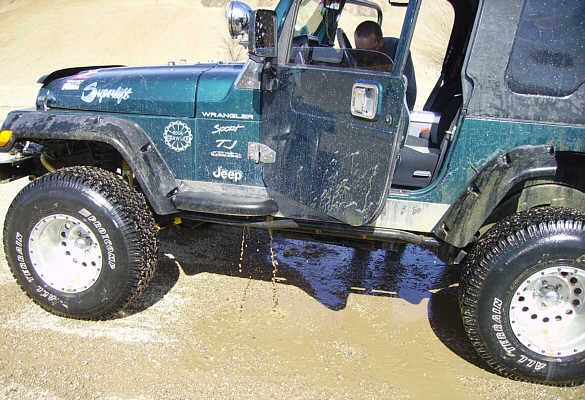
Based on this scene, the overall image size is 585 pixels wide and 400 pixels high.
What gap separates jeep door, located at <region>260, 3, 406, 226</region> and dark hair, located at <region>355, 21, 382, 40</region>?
→ 0.35 m

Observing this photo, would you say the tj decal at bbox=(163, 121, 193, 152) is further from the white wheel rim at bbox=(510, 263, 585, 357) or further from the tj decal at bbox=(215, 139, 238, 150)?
the white wheel rim at bbox=(510, 263, 585, 357)

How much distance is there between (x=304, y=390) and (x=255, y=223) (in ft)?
3.59

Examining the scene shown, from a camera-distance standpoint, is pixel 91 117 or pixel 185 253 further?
pixel 185 253

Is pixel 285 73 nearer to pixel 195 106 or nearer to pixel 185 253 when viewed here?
pixel 195 106

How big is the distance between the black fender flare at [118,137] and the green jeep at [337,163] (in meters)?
0.01

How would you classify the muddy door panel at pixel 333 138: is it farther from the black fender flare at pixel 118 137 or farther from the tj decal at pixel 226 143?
the black fender flare at pixel 118 137

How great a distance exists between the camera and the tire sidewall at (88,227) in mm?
2877

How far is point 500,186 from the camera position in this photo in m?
2.47

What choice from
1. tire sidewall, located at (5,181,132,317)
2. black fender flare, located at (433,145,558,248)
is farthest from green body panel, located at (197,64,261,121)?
black fender flare, located at (433,145,558,248)

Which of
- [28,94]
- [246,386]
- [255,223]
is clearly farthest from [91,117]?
[28,94]

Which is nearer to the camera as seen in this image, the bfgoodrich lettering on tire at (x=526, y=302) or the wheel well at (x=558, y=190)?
the bfgoodrich lettering on tire at (x=526, y=302)

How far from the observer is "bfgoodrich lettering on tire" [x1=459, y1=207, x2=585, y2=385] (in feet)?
8.20

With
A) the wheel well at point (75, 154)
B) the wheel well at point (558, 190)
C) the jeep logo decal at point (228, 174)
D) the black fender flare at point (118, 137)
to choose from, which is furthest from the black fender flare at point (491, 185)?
the wheel well at point (75, 154)

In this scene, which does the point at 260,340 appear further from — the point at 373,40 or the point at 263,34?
the point at 373,40
